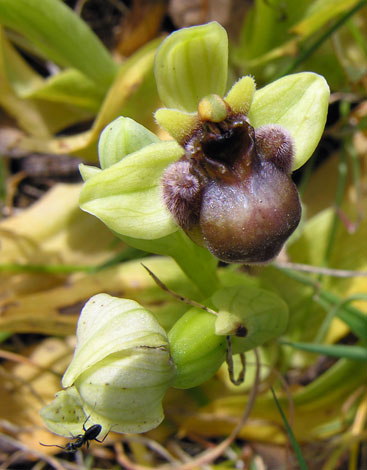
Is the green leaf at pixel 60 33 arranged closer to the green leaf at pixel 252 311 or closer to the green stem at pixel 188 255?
the green stem at pixel 188 255

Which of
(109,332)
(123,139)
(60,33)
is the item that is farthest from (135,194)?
(60,33)

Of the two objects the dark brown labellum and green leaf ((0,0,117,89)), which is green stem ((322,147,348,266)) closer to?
the dark brown labellum

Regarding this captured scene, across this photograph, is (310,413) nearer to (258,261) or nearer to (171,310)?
(171,310)

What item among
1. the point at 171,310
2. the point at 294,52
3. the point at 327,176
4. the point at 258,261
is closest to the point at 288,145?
the point at 258,261

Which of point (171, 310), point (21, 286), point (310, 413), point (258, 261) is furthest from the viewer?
point (21, 286)

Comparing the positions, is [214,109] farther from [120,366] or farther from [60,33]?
[60,33]

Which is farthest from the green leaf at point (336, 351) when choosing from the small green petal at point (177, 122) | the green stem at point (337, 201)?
the small green petal at point (177, 122)
